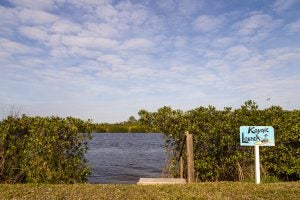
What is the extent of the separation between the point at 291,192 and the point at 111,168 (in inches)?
693

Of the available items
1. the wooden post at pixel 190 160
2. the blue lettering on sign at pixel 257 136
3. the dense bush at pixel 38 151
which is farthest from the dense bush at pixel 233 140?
the dense bush at pixel 38 151

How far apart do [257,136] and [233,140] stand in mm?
1594

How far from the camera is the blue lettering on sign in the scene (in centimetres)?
1045

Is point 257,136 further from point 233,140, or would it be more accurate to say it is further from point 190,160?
point 190,160

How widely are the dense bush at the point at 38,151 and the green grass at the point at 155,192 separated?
57.5 inches

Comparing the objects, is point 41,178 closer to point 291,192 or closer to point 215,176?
point 215,176

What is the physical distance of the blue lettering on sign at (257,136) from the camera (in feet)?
34.3

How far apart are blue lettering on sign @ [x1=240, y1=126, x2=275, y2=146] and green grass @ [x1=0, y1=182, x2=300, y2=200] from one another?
1.52m

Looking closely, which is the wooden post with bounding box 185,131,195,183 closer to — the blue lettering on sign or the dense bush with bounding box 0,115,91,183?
the blue lettering on sign

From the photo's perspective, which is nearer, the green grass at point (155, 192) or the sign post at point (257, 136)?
the green grass at point (155, 192)

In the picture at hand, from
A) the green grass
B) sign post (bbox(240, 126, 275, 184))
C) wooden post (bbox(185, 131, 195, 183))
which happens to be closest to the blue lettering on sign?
sign post (bbox(240, 126, 275, 184))

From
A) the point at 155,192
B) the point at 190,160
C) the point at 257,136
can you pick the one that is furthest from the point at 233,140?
the point at 155,192

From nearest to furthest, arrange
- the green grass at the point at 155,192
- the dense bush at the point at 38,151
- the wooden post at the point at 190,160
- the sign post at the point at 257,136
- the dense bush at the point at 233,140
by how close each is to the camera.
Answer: the green grass at the point at 155,192
the sign post at the point at 257,136
the dense bush at the point at 38,151
the wooden post at the point at 190,160
the dense bush at the point at 233,140

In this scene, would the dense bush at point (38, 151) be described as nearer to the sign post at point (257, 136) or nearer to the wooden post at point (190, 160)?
the wooden post at point (190, 160)
